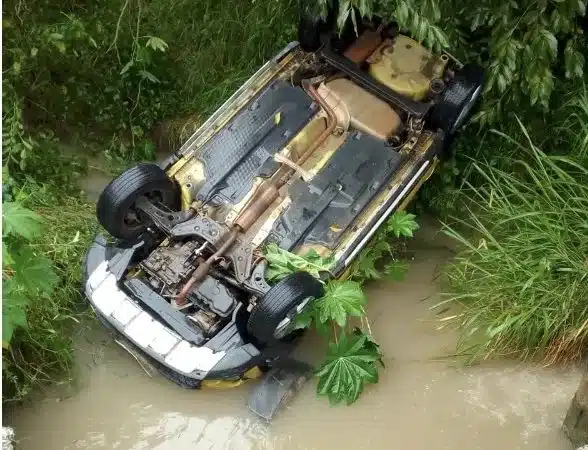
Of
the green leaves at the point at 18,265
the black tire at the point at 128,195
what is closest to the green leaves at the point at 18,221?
the green leaves at the point at 18,265

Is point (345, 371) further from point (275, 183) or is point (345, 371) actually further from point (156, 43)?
point (156, 43)

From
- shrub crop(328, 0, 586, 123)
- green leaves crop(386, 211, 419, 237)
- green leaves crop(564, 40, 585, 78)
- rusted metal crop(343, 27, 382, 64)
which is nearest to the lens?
shrub crop(328, 0, 586, 123)

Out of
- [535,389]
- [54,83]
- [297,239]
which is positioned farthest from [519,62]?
[54,83]

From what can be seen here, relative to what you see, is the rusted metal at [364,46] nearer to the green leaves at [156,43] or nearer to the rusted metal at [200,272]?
the green leaves at [156,43]

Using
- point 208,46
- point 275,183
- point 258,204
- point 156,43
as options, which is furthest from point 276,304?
point 208,46

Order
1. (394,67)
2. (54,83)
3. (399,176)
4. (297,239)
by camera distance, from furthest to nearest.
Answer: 1. (54,83)
2. (394,67)
3. (399,176)
4. (297,239)

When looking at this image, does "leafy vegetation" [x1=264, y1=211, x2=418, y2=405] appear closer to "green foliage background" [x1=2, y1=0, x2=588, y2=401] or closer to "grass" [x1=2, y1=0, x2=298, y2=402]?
"green foliage background" [x1=2, y1=0, x2=588, y2=401]

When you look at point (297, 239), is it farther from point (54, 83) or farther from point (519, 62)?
point (54, 83)

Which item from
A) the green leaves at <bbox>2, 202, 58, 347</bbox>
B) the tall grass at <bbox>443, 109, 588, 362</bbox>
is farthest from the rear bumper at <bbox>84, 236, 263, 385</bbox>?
the tall grass at <bbox>443, 109, 588, 362</bbox>
